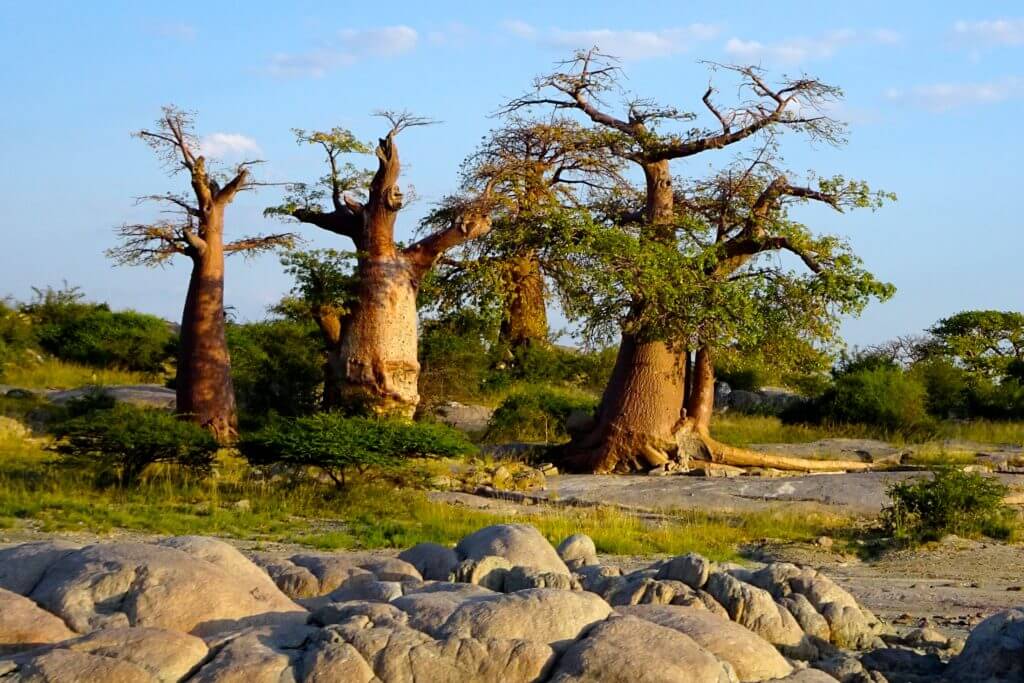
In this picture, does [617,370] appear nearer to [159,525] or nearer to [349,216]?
[349,216]

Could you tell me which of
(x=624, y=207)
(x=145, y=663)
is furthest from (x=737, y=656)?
(x=624, y=207)

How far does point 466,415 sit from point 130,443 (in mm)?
9003

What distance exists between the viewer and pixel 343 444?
14.4 metres

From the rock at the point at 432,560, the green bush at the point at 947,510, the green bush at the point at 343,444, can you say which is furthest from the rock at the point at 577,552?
the green bush at the point at 343,444

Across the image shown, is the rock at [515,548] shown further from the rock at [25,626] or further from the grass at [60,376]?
the grass at [60,376]

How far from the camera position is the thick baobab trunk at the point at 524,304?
20.0 m

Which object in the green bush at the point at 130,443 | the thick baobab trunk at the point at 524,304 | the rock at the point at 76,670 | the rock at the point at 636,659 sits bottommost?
the rock at the point at 76,670

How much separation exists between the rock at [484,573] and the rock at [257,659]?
1.74m

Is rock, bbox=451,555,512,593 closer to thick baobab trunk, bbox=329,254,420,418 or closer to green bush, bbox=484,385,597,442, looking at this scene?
thick baobab trunk, bbox=329,254,420,418

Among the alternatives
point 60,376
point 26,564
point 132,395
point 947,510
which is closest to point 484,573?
point 26,564

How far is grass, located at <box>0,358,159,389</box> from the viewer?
26.9m

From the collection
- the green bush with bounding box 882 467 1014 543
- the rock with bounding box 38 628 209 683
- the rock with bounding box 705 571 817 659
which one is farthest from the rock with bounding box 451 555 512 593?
the green bush with bounding box 882 467 1014 543

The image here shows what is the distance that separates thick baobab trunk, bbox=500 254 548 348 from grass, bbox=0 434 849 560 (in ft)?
19.0

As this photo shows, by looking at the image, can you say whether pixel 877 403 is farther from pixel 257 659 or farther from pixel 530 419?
pixel 257 659
